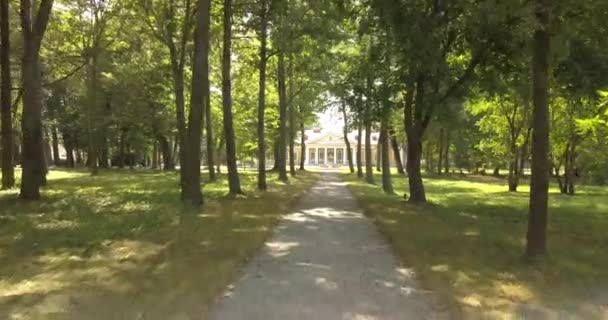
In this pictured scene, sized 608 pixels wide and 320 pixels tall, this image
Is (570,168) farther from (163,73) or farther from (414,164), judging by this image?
(163,73)

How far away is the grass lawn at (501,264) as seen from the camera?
6617 millimetres

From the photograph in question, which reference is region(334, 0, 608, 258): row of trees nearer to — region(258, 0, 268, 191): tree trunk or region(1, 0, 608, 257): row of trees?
region(1, 0, 608, 257): row of trees

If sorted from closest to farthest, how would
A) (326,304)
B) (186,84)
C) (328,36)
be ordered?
1. (326,304)
2. (328,36)
3. (186,84)

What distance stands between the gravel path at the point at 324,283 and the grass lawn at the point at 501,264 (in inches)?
14.3

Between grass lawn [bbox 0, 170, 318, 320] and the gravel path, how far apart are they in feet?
1.16

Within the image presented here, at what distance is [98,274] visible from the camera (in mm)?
7914

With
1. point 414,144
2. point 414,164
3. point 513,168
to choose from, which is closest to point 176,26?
point 414,144

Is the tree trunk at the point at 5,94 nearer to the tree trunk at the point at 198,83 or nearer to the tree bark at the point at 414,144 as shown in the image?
the tree trunk at the point at 198,83

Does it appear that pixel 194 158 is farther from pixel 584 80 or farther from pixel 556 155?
pixel 556 155

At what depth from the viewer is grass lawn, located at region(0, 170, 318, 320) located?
6.36 m

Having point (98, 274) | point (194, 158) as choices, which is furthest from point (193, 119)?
point (98, 274)

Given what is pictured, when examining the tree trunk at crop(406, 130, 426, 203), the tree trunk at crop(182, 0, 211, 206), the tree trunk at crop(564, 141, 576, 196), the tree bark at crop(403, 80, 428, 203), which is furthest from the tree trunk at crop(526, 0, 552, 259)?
the tree trunk at crop(564, 141, 576, 196)

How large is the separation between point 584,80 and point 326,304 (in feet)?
37.2

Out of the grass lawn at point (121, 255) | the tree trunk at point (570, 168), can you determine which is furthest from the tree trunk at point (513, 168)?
the grass lawn at point (121, 255)
